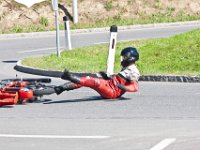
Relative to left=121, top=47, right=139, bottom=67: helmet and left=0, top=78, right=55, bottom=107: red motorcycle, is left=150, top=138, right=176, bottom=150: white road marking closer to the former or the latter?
left=0, top=78, right=55, bottom=107: red motorcycle

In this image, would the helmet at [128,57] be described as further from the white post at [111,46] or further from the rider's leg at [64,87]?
the white post at [111,46]

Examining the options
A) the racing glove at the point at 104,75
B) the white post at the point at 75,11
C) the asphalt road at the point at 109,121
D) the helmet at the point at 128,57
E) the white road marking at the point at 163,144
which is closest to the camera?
the white road marking at the point at 163,144

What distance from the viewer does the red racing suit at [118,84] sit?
13852 millimetres

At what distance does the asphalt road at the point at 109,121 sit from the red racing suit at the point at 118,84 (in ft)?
0.58

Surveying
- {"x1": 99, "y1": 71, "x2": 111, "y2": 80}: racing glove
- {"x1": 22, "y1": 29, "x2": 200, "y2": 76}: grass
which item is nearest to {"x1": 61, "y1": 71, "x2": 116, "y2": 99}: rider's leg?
{"x1": 99, "y1": 71, "x2": 111, "y2": 80}: racing glove

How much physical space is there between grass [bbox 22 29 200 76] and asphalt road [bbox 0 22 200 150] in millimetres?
1477

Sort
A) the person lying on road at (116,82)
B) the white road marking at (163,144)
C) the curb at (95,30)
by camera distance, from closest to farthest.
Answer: the white road marking at (163,144)
the person lying on road at (116,82)
the curb at (95,30)

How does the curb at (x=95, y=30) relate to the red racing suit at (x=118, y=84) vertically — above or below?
below

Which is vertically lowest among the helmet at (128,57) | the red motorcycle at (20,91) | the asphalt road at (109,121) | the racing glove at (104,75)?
the asphalt road at (109,121)

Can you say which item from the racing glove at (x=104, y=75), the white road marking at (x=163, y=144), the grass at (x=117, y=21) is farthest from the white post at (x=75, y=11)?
the white road marking at (x=163, y=144)

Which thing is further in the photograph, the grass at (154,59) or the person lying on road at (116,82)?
the grass at (154,59)

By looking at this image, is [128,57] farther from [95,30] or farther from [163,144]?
[95,30]

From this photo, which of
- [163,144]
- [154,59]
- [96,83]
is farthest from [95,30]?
[163,144]

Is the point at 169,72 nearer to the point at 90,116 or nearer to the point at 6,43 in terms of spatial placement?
the point at 90,116
